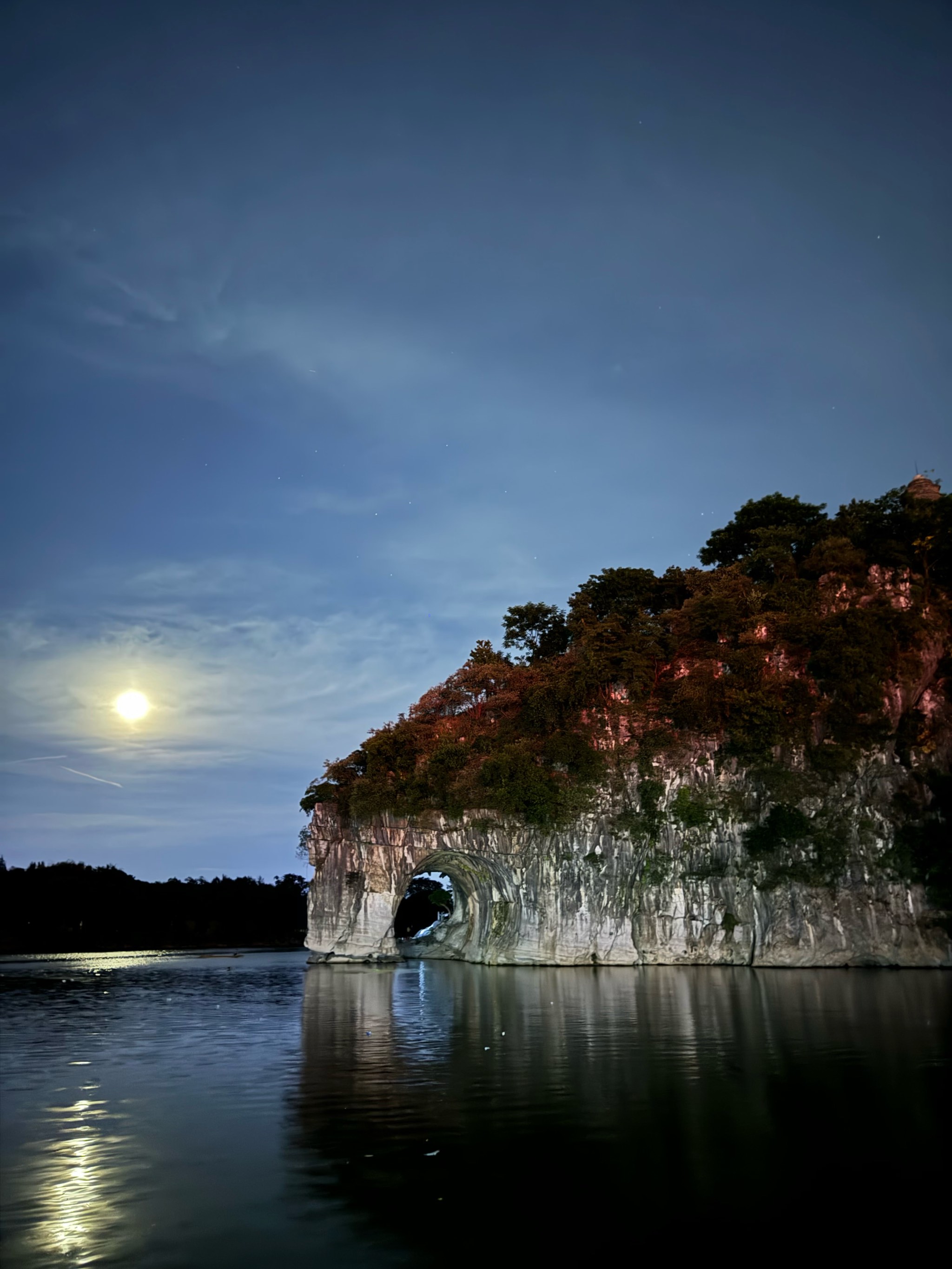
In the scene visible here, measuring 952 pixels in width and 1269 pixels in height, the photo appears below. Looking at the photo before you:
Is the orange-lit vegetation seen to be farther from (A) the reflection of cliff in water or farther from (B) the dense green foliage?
(A) the reflection of cliff in water

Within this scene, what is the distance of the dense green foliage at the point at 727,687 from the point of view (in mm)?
34938

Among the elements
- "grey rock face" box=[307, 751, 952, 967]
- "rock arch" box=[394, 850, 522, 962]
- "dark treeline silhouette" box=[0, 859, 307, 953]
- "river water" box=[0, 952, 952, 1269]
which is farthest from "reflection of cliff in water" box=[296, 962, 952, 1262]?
"dark treeline silhouette" box=[0, 859, 307, 953]

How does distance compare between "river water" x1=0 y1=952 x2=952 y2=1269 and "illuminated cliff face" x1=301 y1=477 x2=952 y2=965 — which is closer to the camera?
"river water" x1=0 y1=952 x2=952 y2=1269

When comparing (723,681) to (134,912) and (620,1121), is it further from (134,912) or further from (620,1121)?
(134,912)

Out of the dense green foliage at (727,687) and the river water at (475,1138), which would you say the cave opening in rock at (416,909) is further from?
the river water at (475,1138)

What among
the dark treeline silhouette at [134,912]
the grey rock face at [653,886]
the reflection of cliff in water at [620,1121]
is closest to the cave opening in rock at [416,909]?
the dark treeline silhouette at [134,912]

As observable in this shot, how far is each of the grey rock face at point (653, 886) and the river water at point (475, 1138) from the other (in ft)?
57.8

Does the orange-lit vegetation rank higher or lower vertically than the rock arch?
higher

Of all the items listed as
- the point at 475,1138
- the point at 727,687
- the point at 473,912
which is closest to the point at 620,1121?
the point at 475,1138

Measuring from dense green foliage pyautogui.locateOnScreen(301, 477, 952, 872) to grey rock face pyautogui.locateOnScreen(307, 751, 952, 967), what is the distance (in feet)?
2.90

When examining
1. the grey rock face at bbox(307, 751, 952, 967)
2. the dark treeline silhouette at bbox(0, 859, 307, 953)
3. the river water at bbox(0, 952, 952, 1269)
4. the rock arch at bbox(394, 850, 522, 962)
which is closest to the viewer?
the river water at bbox(0, 952, 952, 1269)

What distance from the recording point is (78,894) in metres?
78.0

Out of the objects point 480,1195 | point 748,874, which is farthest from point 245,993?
point 480,1195

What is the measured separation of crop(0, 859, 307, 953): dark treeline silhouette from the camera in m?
75.1
